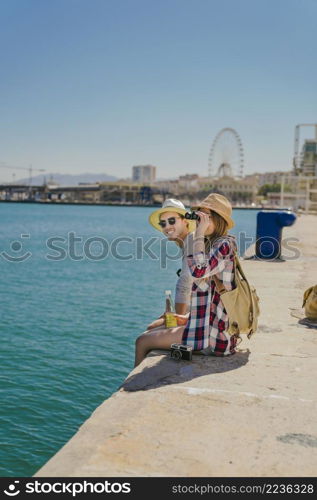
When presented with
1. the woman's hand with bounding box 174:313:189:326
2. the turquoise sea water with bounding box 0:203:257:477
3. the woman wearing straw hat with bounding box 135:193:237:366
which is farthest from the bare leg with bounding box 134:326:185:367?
the turquoise sea water with bounding box 0:203:257:477

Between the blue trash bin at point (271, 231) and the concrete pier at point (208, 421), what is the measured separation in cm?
679

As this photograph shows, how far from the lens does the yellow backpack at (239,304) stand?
424cm

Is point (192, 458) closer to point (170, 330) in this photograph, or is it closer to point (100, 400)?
point (170, 330)

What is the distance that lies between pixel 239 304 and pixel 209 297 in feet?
0.85

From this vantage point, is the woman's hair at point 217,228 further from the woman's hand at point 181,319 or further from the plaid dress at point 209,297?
the woman's hand at point 181,319

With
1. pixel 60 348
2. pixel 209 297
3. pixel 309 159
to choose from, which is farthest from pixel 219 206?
pixel 309 159


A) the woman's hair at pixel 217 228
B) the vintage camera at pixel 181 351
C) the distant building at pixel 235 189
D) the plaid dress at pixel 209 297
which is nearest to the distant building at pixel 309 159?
the woman's hair at pixel 217 228

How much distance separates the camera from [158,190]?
19450 centimetres

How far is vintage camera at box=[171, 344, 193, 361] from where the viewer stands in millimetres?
4277

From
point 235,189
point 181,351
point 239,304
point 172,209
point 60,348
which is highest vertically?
point 235,189

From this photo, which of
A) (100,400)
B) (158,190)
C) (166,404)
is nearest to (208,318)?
Result: (166,404)

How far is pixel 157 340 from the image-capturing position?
14.9 ft

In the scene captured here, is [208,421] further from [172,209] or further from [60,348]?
[60,348]

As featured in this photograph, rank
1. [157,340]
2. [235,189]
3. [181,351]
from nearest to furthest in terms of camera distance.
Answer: [181,351], [157,340], [235,189]
